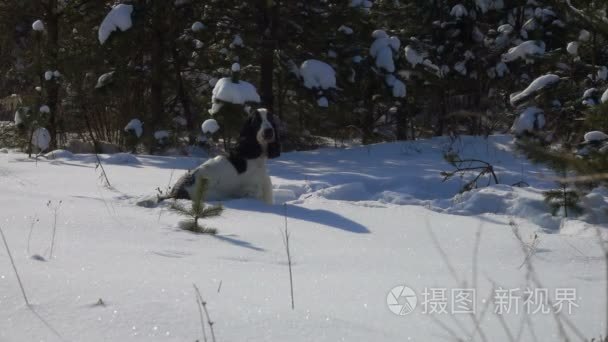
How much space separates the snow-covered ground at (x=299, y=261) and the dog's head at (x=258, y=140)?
0.57 m

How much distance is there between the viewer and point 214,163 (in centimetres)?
637

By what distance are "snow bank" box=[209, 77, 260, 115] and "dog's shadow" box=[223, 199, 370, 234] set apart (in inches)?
169

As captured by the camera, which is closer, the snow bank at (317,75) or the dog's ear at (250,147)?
the dog's ear at (250,147)

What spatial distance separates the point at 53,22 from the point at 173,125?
10.9 feet

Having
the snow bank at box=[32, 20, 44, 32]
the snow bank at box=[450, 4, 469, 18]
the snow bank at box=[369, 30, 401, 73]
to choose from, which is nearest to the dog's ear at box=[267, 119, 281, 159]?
the snow bank at box=[369, 30, 401, 73]

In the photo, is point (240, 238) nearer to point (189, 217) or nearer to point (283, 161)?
point (189, 217)

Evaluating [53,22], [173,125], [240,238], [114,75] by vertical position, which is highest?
[53,22]

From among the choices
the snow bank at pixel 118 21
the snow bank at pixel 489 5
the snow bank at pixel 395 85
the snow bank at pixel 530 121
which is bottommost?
the snow bank at pixel 530 121

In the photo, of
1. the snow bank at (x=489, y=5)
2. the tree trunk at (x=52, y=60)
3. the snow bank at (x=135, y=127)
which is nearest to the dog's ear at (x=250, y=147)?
the snow bank at (x=135, y=127)

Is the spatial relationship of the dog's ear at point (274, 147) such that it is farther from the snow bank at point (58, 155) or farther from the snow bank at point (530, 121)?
the snow bank at point (58, 155)

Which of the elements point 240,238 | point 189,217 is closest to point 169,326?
point 240,238

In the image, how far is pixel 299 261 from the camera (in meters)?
3.28

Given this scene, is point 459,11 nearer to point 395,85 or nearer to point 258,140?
point 395,85

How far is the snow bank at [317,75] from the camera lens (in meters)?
11.0
